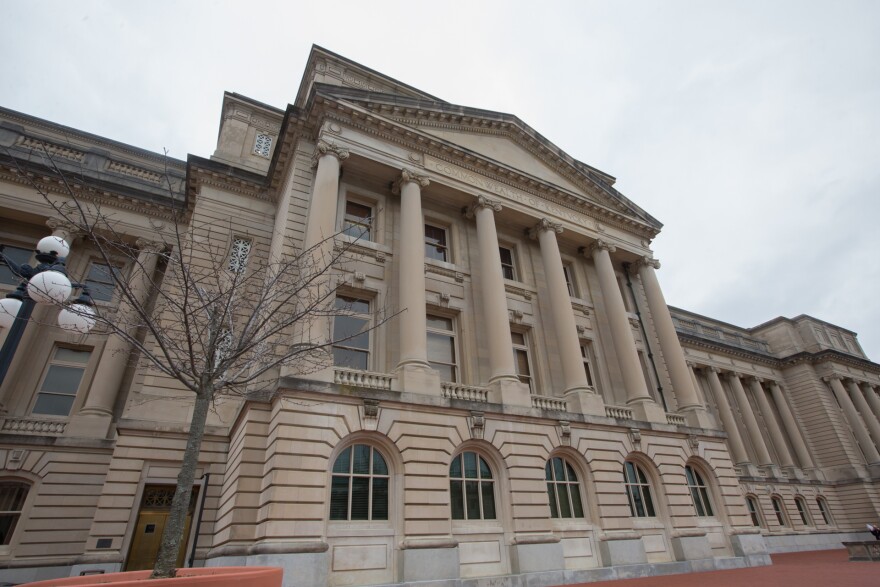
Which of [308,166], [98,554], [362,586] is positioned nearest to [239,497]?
[362,586]

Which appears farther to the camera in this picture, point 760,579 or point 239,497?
point 760,579

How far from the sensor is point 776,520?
112 feet

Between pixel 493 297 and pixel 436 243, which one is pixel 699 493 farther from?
pixel 436 243

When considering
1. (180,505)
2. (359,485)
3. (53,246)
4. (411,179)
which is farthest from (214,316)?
(411,179)

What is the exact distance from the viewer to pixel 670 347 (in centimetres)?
2198

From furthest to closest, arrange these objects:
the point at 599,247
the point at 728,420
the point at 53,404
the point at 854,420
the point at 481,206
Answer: the point at 854,420 < the point at 728,420 < the point at 599,247 < the point at 481,206 < the point at 53,404

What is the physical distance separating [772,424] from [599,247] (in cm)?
3027

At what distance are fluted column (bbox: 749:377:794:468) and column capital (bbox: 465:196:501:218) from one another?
1417 inches

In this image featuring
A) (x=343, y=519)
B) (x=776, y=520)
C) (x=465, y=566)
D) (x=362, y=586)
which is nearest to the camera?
(x=362, y=586)

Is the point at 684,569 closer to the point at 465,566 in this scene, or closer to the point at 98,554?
the point at 465,566


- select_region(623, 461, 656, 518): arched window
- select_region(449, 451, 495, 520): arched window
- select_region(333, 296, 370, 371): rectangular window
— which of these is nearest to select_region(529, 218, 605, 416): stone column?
select_region(623, 461, 656, 518): arched window

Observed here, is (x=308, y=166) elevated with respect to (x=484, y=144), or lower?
lower

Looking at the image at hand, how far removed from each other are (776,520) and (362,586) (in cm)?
3596

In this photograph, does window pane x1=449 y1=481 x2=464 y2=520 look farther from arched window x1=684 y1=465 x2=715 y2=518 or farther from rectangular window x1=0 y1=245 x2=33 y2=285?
rectangular window x1=0 y1=245 x2=33 y2=285
